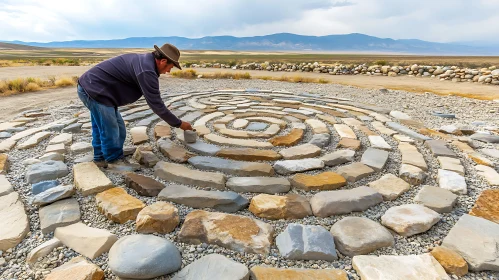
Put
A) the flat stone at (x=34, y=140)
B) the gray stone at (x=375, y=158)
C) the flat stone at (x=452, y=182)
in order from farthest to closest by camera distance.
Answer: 1. the flat stone at (x=34, y=140)
2. the gray stone at (x=375, y=158)
3. the flat stone at (x=452, y=182)

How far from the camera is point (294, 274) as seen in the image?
5.35ft

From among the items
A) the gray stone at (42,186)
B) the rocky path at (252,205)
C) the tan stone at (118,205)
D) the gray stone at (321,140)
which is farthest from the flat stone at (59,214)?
the gray stone at (321,140)

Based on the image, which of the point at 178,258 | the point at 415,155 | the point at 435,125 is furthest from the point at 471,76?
the point at 178,258

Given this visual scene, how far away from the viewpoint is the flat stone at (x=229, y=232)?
1.89 metres

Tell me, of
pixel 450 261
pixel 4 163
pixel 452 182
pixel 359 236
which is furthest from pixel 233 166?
pixel 4 163

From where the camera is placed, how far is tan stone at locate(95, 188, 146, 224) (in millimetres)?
2123

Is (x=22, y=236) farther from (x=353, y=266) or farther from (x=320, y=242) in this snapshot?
(x=353, y=266)

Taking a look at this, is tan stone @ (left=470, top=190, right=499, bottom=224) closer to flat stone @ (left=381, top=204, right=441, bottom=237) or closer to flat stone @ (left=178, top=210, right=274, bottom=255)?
flat stone @ (left=381, top=204, right=441, bottom=237)

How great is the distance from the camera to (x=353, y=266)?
5.74 ft

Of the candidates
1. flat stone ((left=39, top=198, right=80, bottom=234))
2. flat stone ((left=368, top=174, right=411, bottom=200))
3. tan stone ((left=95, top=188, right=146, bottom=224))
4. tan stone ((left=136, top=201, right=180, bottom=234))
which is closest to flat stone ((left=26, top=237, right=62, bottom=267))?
flat stone ((left=39, top=198, right=80, bottom=234))

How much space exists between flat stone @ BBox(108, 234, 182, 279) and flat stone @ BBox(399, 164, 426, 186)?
2.25m

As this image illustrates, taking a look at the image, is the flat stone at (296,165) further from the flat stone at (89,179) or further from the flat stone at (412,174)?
the flat stone at (89,179)

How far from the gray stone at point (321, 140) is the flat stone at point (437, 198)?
1.36 meters

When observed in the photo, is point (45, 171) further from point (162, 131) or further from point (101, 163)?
point (162, 131)
